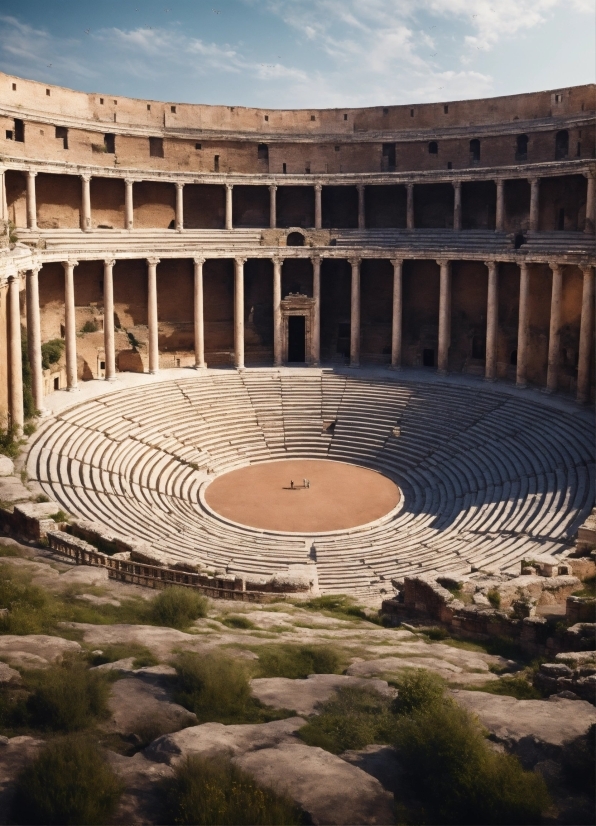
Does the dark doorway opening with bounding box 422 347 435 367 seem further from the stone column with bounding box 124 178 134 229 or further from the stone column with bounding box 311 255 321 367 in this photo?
the stone column with bounding box 124 178 134 229

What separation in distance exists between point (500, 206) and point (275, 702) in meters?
34.8

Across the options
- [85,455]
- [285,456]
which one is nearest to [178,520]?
[85,455]

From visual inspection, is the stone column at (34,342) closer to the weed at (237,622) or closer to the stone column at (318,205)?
the stone column at (318,205)

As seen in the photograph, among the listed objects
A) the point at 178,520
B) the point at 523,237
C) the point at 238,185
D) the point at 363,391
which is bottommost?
the point at 178,520

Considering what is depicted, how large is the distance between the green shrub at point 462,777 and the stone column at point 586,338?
26.5m

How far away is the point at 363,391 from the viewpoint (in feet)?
134

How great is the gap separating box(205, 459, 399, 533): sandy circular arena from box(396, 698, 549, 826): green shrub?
59.9ft

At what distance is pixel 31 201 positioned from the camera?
38938 mm

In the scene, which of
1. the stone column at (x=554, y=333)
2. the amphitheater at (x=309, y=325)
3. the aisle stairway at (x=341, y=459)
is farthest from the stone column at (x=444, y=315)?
the stone column at (x=554, y=333)

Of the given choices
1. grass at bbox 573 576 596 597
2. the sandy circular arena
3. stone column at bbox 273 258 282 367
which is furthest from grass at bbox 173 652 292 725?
stone column at bbox 273 258 282 367

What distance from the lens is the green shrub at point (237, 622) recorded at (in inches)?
671

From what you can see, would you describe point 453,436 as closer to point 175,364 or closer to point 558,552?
point 558,552

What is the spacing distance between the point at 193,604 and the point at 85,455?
15856 mm

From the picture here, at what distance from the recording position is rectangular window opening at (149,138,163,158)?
46688mm
